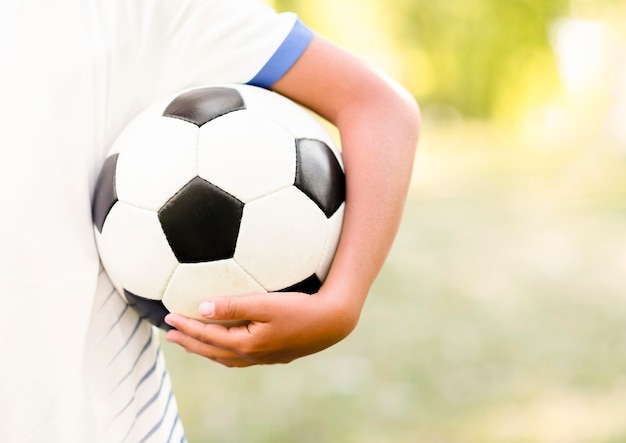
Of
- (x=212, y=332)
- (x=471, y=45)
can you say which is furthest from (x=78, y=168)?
(x=471, y=45)

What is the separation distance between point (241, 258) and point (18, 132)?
37 centimetres

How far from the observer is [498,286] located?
4281 millimetres

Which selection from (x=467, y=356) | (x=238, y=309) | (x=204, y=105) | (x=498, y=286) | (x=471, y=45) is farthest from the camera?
(x=471, y=45)

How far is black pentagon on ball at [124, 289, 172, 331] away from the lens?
126 centimetres

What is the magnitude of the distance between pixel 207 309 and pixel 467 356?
8.08 ft

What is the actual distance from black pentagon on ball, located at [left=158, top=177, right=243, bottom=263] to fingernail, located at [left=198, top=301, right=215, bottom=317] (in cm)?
7

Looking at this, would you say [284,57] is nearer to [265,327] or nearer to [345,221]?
[345,221]

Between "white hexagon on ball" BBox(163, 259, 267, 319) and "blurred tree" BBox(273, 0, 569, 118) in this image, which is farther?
"blurred tree" BBox(273, 0, 569, 118)

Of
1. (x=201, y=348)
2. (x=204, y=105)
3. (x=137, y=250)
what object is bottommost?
(x=201, y=348)

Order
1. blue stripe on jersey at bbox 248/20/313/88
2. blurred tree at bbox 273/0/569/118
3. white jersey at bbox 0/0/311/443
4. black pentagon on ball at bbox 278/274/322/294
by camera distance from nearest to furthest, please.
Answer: white jersey at bbox 0/0/311/443
black pentagon on ball at bbox 278/274/322/294
blue stripe on jersey at bbox 248/20/313/88
blurred tree at bbox 273/0/569/118

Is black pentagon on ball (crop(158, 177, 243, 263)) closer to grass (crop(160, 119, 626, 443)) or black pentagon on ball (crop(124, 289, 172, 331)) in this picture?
black pentagon on ball (crop(124, 289, 172, 331))

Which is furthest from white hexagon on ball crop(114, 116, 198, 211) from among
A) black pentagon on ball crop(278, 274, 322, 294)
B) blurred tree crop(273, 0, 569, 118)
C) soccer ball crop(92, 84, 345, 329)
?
blurred tree crop(273, 0, 569, 118)

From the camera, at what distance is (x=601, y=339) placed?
3631 mm

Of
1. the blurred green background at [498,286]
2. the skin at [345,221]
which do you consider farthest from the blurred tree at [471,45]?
the skin at [345,221]
